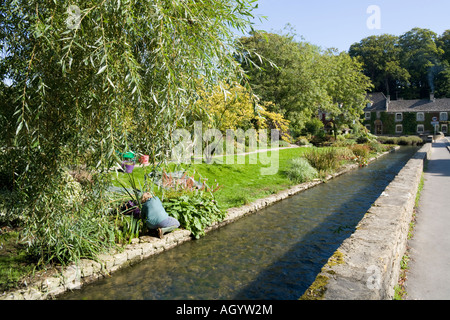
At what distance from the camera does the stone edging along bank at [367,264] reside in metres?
2.93

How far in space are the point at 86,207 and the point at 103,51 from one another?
7.59 feet

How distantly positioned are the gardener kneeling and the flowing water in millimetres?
475

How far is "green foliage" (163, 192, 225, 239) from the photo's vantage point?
6609 millimetres

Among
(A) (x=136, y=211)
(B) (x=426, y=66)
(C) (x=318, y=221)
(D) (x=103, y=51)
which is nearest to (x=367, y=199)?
(C) (x=318, y=221)

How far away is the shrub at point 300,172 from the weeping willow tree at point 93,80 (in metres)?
9.53

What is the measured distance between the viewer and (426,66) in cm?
6106

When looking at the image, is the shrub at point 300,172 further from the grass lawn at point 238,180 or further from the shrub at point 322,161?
the shrub at point 322,161

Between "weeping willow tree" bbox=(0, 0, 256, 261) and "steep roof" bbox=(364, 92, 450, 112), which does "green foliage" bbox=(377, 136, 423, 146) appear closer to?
"steep roof" bbox=(364, 92, 450, 112)

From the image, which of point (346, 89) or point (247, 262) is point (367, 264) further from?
point (346, 89)

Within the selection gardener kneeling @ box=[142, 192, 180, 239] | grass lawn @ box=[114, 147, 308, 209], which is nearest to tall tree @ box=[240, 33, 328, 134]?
grass lawn @ box=[114, 147, 308, 209]

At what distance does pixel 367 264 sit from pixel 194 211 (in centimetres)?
410

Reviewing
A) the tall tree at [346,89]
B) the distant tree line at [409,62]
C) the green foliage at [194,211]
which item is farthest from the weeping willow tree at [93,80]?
the distant tree line at [409,62]

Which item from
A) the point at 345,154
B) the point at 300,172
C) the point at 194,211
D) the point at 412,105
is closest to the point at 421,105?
the point at 412,105

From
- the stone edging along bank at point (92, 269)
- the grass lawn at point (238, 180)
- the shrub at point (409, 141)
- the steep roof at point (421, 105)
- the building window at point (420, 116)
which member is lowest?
the stone edging along bank at point (92, 269)
